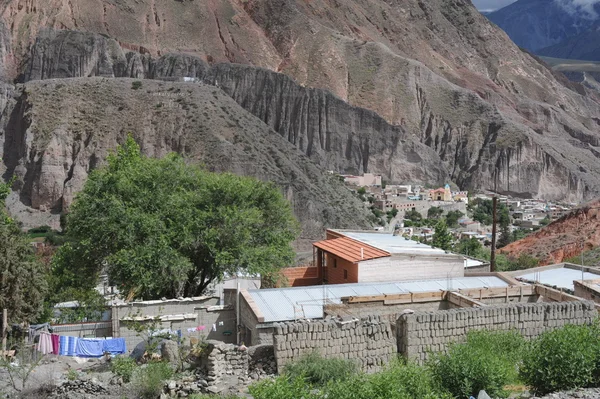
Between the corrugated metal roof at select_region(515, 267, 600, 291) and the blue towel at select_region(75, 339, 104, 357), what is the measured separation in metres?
11.9

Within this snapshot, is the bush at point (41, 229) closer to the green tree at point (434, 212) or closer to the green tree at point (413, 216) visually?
the green tree at point (413, 216)

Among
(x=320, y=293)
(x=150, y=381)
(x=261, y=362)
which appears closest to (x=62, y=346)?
(x=150, y=381)

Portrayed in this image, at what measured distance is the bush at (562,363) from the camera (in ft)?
38.1

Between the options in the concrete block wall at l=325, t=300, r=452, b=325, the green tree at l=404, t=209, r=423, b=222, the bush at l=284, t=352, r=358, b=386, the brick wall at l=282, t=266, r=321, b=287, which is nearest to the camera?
the bush at l=284, t=352, r=358, b=386

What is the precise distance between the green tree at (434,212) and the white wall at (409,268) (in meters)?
72.7

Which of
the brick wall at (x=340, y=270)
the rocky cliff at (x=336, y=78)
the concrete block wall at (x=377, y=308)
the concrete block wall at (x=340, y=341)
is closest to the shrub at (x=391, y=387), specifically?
the concrete block wall at (x=340, y=341)

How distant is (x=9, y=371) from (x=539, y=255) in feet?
88.0

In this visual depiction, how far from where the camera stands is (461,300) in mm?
16625

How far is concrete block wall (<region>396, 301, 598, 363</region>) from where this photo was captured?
14055mm

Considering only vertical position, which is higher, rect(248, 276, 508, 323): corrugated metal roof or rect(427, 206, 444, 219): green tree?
rect(248, 276, 508, 323): corrugated metal roof

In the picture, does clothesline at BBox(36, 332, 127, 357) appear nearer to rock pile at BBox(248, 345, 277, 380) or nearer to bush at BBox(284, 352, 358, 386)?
rock pile at BBox(248, 345, 277, 380)

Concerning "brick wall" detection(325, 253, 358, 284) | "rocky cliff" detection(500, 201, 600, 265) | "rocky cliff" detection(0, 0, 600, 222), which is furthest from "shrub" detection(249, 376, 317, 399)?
"rocky cliff" detection(0, 0, 600, 222)

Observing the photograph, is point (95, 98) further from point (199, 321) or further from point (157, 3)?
point (199, 321)

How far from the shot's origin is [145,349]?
590 inches
